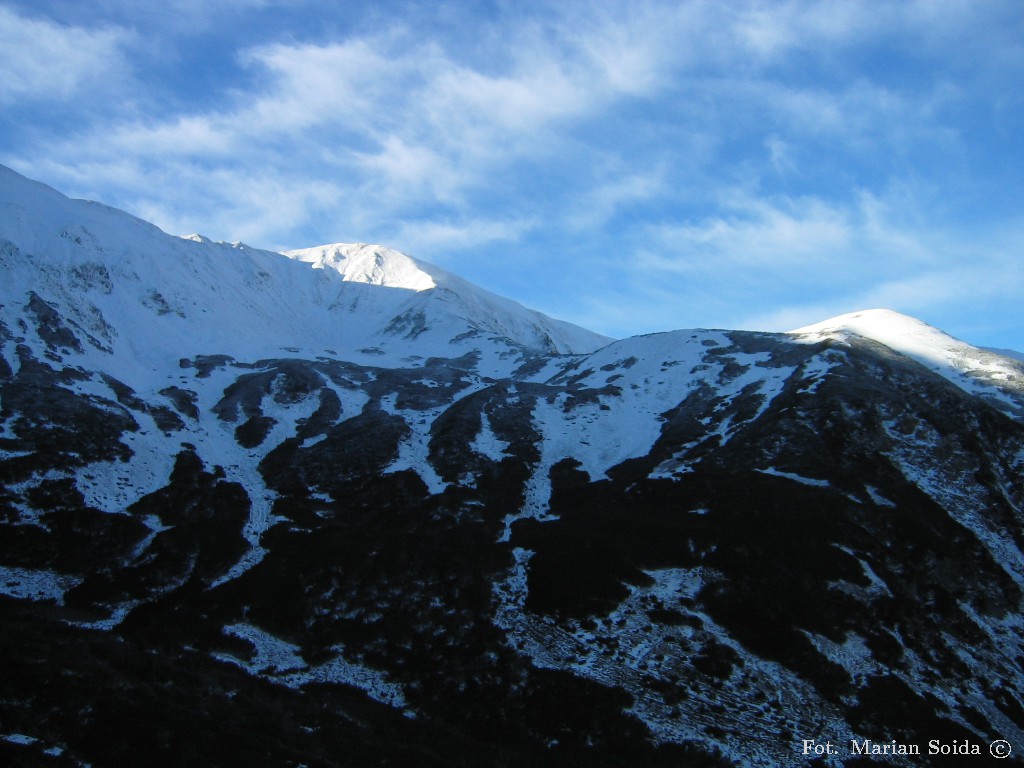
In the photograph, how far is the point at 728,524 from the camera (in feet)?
199

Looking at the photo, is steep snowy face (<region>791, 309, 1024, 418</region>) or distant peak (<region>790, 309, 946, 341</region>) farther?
distant peak (<region>790, 309, 946, 341</region>)

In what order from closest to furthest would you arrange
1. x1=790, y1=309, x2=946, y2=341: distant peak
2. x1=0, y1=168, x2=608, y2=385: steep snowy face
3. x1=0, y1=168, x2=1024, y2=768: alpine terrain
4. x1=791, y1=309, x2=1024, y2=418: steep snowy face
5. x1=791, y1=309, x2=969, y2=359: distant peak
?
x1=0, y1=168, x2=1024, y2=768: alpine terrain < x1=791, y1=309, x2=1024, y2=418: steep snowy face < x1=0, y1=168, x2=608, y2=385: steep snowy face < x1=791, y1=309, x2=969, y2=359: distant peak < x1=790, y1=309, x2=946, y2=341: distant peak

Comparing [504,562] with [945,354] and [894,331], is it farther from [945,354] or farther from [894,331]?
[894,331]

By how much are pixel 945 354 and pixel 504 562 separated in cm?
10755

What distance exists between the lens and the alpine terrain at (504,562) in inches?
1422

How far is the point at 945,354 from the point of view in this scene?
12475 cm

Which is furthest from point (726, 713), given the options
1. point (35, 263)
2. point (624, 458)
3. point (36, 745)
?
point (35, 263)

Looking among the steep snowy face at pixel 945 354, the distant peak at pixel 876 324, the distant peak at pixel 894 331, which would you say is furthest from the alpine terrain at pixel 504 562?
the distant peak at pixel 876 324

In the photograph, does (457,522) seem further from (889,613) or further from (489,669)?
(889,613)

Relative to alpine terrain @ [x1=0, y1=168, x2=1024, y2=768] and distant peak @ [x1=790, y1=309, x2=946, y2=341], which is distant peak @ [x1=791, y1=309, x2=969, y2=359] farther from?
alpine terrain @ [x1=0, y1=168, x2=1024, y2=768]

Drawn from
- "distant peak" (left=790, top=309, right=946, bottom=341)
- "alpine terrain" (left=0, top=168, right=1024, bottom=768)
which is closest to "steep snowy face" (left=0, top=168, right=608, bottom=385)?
"alpine terrain" (left=0, top=168, right=1024, bottom=768)

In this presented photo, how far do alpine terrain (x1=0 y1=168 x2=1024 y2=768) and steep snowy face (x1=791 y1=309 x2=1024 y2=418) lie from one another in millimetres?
1792

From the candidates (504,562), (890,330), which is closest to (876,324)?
(890,330)

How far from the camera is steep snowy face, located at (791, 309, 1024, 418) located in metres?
103
